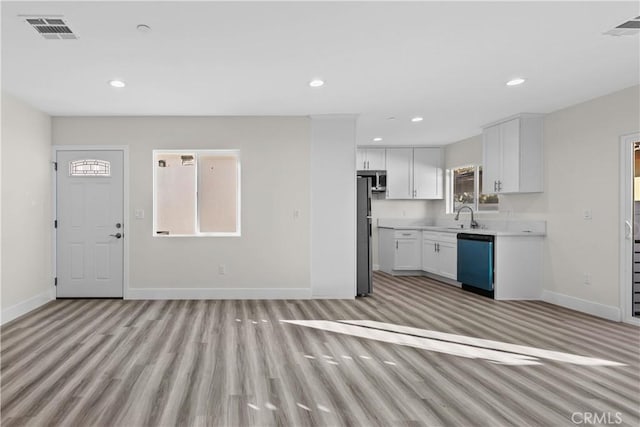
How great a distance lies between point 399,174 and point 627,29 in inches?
191

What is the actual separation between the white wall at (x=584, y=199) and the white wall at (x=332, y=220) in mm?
2792

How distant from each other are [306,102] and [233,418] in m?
3.61

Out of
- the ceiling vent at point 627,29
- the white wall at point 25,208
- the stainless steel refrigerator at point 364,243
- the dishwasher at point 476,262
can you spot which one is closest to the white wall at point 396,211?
the dishwasher at point 476,262

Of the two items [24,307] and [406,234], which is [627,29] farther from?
[24,307]

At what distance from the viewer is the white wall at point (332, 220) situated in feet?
17.1

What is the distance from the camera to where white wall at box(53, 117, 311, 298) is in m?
5.17

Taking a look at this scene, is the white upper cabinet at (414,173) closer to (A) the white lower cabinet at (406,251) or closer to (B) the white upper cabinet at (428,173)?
(B) the white upper cabinet at (428,173)

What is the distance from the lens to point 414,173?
24.7 feet

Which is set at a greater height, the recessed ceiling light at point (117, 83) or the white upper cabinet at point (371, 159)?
the recessed ceiling light at point (117, 83)

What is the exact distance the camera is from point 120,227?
5164mm

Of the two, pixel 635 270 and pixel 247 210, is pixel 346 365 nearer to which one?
pixel 247 210

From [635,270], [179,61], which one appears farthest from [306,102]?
[635,270]

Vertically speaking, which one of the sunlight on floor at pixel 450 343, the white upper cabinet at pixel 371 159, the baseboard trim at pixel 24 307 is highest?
the white upper cabinet at pixel 371 159

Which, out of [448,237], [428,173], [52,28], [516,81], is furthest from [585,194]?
[52,28]
